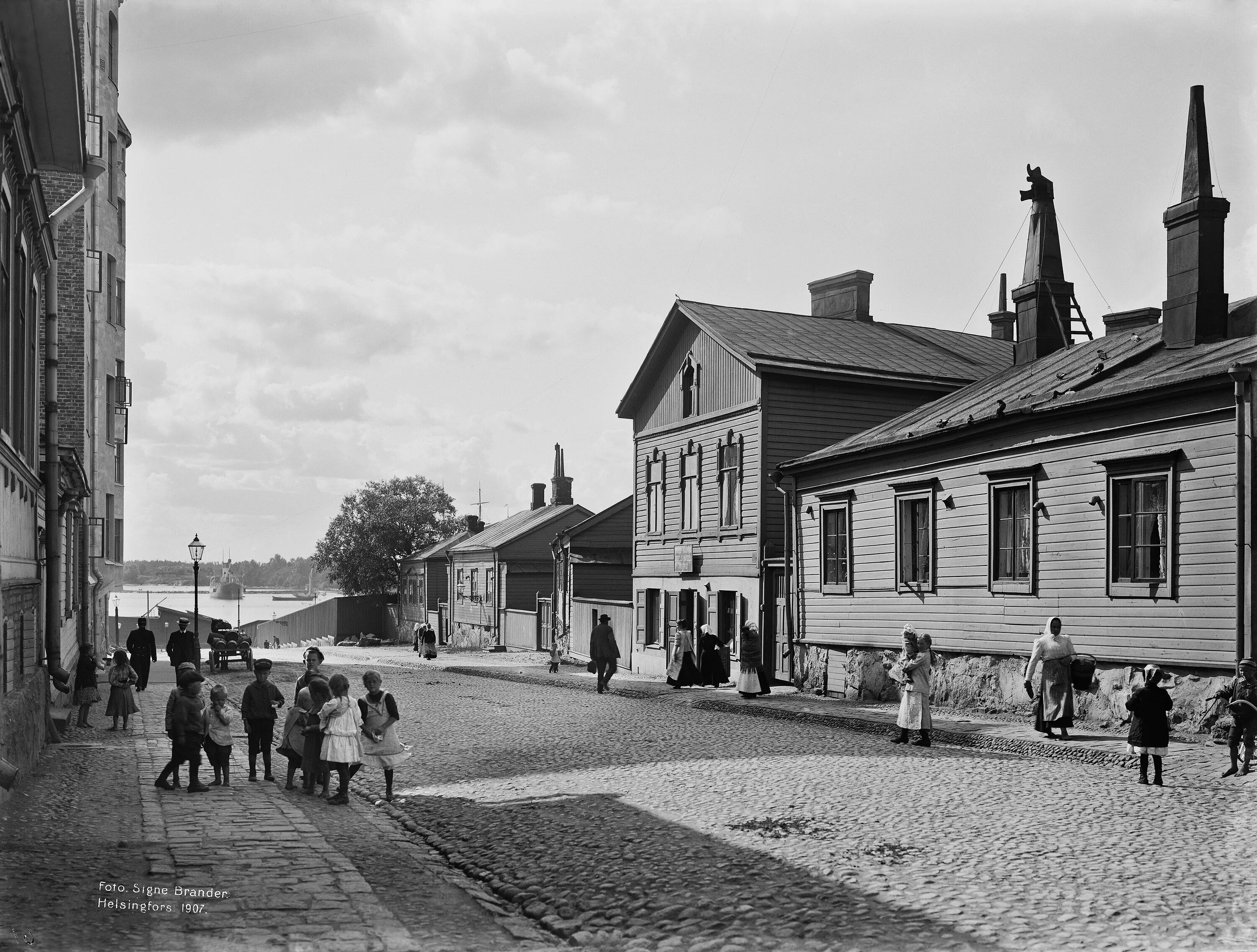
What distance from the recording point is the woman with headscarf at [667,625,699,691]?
2612 cm

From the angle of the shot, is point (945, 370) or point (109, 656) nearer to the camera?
point (945, 370)

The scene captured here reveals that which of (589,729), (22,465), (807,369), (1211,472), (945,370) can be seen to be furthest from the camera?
(945,370)

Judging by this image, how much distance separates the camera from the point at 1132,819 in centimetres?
1034

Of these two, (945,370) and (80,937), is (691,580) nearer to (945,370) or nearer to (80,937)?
(945,370)

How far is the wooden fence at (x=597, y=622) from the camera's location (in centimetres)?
3338

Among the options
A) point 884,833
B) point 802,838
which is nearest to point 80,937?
point 802,838

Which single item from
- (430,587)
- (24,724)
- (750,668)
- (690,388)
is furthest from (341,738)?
(430,587)

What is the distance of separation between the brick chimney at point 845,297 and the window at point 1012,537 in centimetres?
1471

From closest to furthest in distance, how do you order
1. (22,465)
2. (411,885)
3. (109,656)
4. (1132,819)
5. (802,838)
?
(411,885)
(802,838)
(1132,819)
(22,465)
(109,656)

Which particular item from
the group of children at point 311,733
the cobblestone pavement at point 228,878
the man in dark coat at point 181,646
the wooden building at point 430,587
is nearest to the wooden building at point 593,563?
the man in dark coat at point 181,646

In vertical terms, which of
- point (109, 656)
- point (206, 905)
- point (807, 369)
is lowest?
point (109, 656)

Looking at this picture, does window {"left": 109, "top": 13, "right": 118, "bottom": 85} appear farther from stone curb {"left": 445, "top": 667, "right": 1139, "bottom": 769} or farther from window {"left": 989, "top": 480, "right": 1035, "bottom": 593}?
window {"left": 989, "top": 480, "right": 1035, "bottom": 593}

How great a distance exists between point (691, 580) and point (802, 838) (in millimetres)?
20315

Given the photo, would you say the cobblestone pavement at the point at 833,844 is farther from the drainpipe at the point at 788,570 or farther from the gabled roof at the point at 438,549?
the gabled roof at the point at 438,549
